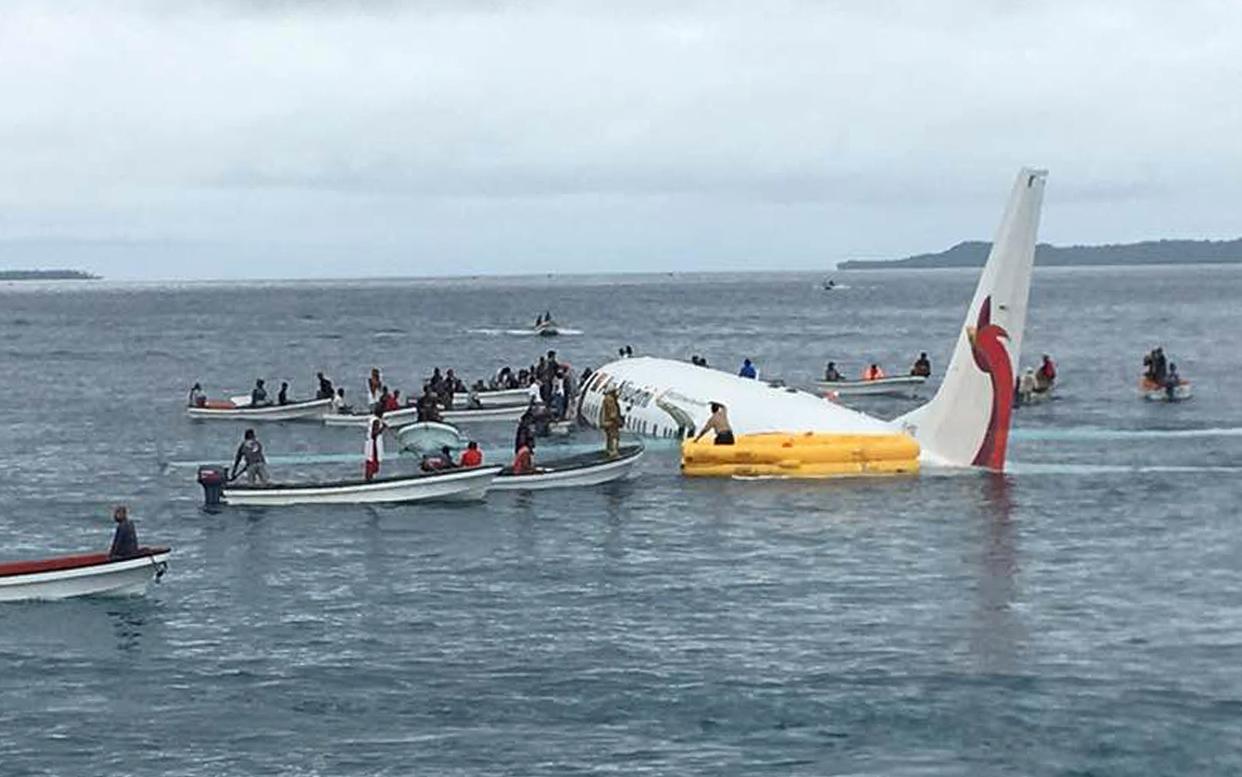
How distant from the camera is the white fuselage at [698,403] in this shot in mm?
56312

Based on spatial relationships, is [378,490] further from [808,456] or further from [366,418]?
[366,418]

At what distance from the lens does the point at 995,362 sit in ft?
168

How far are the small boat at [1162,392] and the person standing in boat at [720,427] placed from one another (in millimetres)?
36458

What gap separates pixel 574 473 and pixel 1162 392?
41547mm

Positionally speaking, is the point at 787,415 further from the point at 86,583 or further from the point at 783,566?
the point at 86,583

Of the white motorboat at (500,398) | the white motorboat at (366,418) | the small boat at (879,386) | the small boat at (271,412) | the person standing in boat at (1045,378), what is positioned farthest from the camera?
→ the small boat at (879,386)

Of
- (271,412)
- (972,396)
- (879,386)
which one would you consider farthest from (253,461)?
(879,386)

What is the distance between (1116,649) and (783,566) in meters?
10.1

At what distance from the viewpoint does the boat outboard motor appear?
2066 inches

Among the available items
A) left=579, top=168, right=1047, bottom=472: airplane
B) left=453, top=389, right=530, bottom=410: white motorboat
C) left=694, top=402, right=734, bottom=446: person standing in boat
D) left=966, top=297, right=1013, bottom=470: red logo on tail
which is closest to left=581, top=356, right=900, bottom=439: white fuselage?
left=579, top=168, right=1047, bottom=472: airplane

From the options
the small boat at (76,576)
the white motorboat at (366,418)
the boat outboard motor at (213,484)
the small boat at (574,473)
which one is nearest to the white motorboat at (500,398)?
the white motorboat at (366,418)

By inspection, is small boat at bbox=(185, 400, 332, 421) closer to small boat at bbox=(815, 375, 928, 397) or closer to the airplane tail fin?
small boat at bbox=(815, 375, 928, 397)

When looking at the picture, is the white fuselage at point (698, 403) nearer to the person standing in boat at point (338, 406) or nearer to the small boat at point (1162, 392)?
the person standing in boat at point (338, 406)

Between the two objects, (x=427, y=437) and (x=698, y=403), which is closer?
(x=427, y=437)
